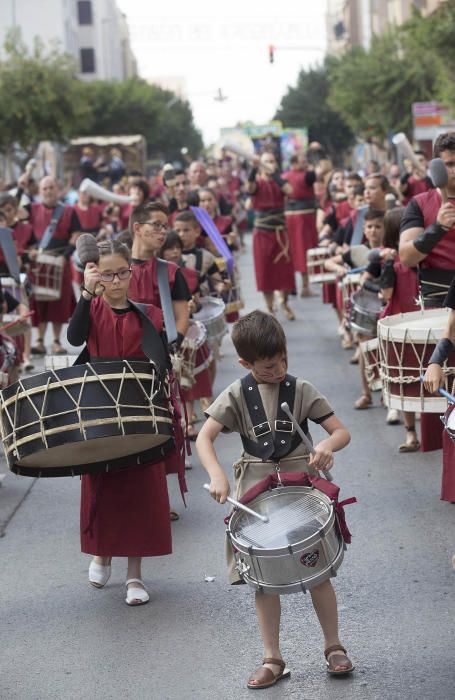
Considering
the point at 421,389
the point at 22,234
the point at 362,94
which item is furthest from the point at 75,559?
the point at 362,94

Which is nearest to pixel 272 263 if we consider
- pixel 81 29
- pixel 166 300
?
pixel 166 300

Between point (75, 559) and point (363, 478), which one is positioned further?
point (363, 478)

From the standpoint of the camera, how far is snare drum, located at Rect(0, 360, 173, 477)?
17.8ft

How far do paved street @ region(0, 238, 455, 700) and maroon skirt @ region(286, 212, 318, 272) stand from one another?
11090 millimetres

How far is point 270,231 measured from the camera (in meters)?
17.1

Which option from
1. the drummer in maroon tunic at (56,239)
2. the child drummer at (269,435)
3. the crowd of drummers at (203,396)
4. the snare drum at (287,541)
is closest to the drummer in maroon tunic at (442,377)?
the crowd of drummers at (203,396)

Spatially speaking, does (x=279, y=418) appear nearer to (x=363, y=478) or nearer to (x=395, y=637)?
(x=395, y=637)

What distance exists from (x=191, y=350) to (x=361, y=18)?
300ft

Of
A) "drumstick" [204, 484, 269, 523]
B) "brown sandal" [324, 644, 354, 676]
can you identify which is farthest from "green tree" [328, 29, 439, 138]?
"drumstick" [204, 484, 269, 523]

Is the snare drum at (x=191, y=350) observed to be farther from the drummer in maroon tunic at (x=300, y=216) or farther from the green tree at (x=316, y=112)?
the green tree at (x=316, y=112)

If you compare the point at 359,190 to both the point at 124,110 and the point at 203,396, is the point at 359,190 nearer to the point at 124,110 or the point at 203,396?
the point at 203,396

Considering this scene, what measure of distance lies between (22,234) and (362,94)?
129 ft

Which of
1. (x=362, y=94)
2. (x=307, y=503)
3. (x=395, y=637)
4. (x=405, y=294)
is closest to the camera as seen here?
(x=307, y=503)

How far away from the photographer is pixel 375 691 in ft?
16.0
